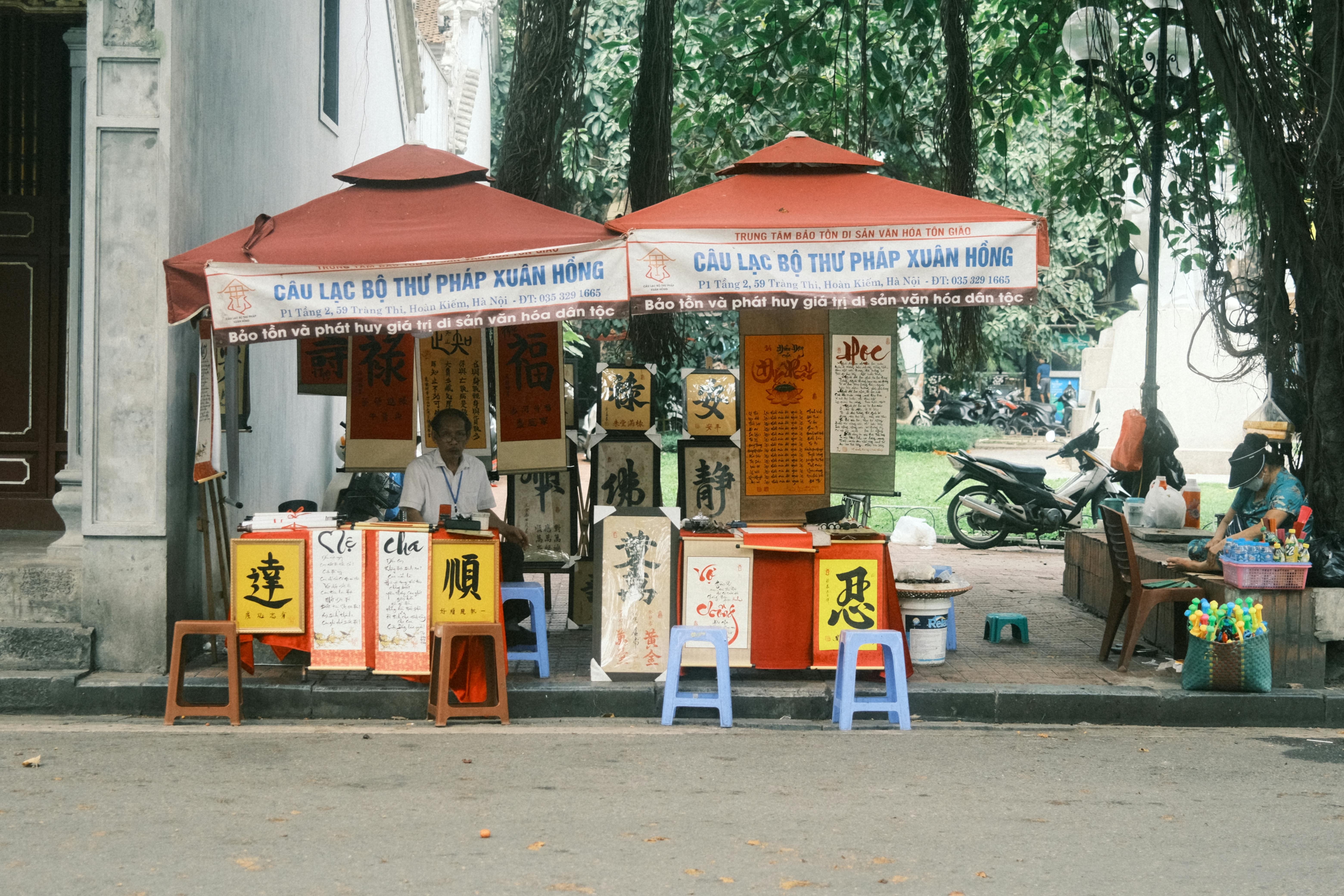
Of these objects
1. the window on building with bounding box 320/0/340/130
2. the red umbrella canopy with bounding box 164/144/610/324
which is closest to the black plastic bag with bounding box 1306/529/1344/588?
the red umbrella canopy with bounding box 164/144/610/324

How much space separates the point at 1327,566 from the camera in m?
7.39

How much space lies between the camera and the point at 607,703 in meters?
7.00

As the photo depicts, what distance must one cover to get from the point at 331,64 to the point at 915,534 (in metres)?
7.91

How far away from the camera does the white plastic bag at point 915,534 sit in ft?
44.7

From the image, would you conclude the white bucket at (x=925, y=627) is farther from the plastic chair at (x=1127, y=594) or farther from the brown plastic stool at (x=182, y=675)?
the brown plastic stool at (x=182, y=675)

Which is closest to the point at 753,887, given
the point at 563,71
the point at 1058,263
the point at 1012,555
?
the point at 563,71

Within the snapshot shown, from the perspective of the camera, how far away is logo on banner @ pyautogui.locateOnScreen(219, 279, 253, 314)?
6.61 meters

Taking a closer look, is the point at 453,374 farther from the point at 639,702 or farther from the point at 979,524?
the point at 979,524

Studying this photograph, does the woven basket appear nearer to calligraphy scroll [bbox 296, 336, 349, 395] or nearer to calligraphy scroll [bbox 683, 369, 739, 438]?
calligraphy scroll [bbox 683, 369, 739, 438]

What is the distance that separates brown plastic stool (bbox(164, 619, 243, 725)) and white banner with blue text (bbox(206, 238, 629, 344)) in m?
1.54

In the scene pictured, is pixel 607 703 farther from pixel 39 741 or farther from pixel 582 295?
pixel 39 741

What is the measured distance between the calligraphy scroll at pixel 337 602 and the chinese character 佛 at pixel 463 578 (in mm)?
470

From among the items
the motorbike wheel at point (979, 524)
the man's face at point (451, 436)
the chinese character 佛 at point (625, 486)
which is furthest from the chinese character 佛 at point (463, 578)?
the motorbike wheel at point (979, 524)

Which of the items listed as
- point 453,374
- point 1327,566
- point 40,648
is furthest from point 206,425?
point 1327,566
